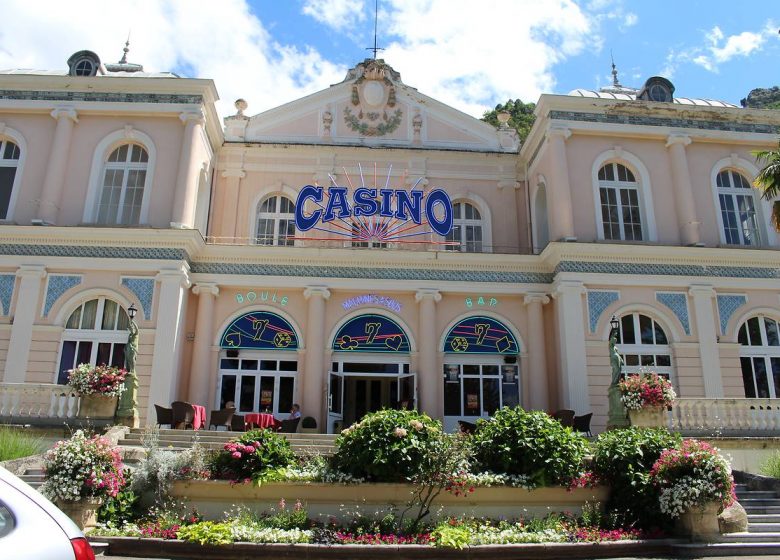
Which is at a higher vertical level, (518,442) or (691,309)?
(691,309)

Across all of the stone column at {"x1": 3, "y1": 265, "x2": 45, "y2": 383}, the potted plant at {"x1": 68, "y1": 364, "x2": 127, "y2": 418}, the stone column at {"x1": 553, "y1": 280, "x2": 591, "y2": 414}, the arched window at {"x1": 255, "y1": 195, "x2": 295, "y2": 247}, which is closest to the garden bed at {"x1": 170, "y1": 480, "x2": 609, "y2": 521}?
the potted plant at {"x1": 68, "y1": 364, "x2": 127, "y2": 418}

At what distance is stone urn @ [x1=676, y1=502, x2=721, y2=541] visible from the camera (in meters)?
9.59

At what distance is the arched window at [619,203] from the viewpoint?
20.1m

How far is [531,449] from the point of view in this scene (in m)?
10.6

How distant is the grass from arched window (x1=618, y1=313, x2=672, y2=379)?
51.3ft

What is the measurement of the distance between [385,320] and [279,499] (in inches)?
380

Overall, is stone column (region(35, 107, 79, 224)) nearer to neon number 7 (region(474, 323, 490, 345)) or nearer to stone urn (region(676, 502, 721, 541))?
neon number 7 (region(474, 323, 490, 345))

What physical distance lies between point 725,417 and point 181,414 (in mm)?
14270

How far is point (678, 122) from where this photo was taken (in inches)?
819

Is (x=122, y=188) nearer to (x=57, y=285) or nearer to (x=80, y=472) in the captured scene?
(x=57, y=285)

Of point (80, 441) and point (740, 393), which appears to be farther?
point (740, 393)

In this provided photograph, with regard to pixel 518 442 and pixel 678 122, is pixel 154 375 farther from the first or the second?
pixel 678 122

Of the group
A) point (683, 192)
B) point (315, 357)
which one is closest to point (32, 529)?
point (315, 357)

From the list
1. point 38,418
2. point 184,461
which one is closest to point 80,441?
point 184,461
